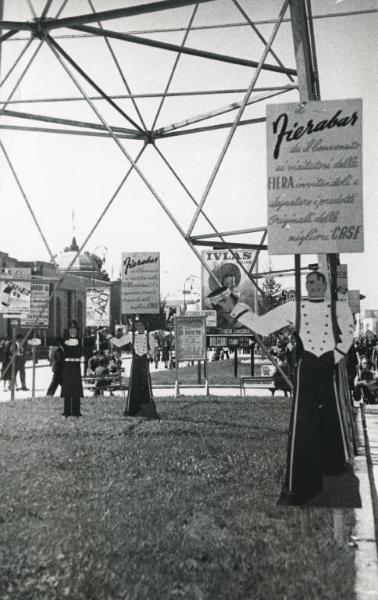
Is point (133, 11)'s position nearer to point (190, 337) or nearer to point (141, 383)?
point (141, 383)

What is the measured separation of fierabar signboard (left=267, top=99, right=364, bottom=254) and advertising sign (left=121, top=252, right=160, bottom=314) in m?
10.6

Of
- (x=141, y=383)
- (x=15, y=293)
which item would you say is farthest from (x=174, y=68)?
(x=15, y=293)

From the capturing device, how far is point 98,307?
74.5 feet

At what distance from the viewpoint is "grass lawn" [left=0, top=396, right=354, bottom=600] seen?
4.02 metres

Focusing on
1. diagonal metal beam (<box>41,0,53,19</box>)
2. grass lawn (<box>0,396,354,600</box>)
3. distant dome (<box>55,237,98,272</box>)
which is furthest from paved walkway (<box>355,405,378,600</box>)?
distant dome (<box>55,237,98,272</box>)

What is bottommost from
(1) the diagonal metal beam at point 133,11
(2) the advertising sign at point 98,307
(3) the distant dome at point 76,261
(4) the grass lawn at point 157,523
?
(4) the grass lawn at point 157,523

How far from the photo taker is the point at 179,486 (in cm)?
659

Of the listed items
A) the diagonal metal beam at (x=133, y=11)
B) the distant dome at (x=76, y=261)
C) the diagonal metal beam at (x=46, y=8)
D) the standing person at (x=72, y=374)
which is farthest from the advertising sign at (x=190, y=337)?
the distant dome at (x=76, y=261)

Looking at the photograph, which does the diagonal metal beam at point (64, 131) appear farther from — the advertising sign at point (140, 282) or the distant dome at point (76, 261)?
the distant dome at point (76, 261)

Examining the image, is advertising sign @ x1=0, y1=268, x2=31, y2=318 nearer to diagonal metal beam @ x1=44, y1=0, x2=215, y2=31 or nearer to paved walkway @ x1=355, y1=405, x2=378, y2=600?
paved walkway @ x1=355, y1=405, x2=378, y2=600

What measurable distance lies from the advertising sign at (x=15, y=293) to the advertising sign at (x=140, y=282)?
7.31 ft

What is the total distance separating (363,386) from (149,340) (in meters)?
5.44

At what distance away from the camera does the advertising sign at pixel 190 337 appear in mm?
19234

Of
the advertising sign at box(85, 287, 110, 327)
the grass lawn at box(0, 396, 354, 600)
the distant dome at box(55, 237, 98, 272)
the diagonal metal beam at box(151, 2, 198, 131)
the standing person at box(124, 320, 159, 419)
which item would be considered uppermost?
the distant dome at box(55, 237, 98, 272)
